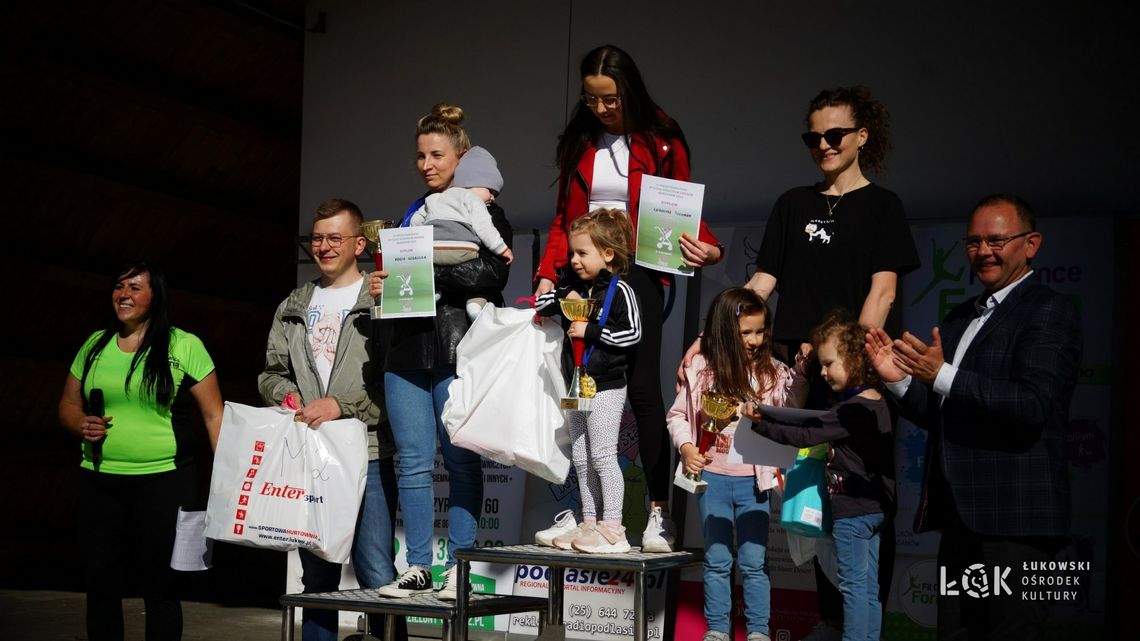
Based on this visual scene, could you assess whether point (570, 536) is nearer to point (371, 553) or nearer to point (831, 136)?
point (371, 553)

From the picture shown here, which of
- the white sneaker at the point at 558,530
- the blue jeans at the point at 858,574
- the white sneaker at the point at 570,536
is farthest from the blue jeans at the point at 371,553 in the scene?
the blue jeans at the point at 858,574

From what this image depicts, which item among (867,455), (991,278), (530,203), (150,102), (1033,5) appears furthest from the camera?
(150,102)

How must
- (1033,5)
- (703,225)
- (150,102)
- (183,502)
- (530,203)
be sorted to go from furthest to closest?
(150,102), (530,203), (1033,5), (183,502), (703,225)

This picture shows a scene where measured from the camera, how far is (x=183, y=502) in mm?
4512

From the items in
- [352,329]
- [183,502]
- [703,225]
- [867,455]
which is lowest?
[183,502]

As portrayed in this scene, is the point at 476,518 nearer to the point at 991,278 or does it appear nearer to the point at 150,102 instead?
the point at 991,278

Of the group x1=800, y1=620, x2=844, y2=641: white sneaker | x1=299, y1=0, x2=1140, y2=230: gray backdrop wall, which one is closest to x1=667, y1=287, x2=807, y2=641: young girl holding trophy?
x1=800, y1=620, x2=844, y2=641: white sneaker

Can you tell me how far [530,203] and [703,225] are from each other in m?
2.05

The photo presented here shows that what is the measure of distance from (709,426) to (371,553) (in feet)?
4.64

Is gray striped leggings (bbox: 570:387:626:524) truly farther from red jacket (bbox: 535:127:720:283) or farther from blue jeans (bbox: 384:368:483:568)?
red jacket (bbox: 535:127:720:283)

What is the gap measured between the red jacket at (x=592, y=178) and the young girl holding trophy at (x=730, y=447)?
0.37 m

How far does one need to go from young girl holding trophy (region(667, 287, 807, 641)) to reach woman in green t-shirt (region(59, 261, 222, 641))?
193cm

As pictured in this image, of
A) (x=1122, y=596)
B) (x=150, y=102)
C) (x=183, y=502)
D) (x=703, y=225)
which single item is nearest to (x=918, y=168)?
(x=703, y=225)

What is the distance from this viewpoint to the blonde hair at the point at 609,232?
13.2 ft
